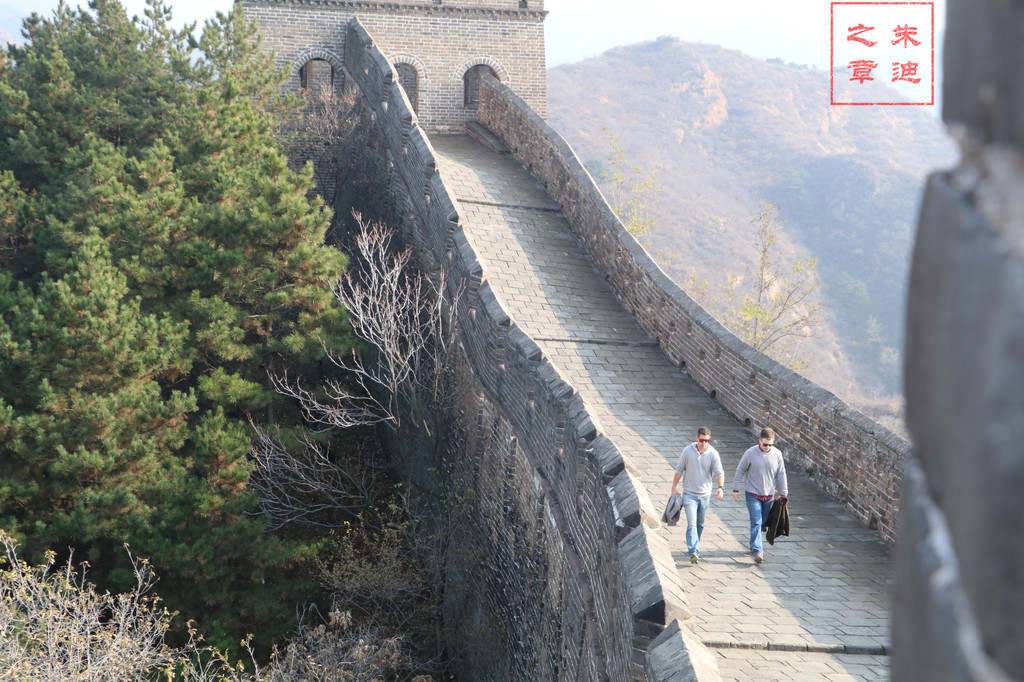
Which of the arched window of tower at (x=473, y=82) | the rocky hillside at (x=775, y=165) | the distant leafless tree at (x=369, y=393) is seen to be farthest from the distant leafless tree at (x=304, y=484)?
the rocky hillside at (x=775, y=165)

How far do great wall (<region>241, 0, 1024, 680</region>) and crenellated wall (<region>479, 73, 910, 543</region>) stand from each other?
0.10 feet

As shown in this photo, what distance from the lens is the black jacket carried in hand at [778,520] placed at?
7457 millimetres

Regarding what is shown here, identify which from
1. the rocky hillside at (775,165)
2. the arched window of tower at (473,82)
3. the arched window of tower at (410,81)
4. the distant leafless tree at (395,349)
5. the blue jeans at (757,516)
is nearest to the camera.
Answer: the blue jeans at (757,516)

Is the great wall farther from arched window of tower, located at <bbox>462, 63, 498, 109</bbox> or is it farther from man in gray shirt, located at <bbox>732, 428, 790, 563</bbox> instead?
man in gray shirt, located at <bbox>732, 428, 790, 563</bbox>

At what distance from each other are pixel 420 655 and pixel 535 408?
15.8ft

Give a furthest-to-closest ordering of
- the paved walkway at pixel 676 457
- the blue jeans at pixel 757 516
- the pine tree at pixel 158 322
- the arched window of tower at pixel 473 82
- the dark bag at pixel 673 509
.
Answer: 1. the arched window of tower at pixel 473 82
2. the pine tree at pixel 158 322
3. the blue jeans at pixel 757 516
4. the dark bag at pixel 673 509
5. the paved walkway at pixel 676 457

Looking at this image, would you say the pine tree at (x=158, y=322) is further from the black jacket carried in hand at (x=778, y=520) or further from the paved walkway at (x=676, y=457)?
the black jacket carried in hand at (x=778, y=520)

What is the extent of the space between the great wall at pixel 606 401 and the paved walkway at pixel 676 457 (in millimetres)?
77

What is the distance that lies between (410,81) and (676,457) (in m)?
20.4

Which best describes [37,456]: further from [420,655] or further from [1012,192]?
[1012,192]

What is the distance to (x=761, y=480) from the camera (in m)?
7.44

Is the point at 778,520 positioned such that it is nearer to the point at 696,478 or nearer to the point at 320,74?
the point at 696,478

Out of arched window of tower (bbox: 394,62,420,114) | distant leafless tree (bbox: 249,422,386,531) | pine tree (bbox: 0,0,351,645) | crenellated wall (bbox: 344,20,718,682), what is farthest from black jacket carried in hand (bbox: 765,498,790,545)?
arched window of tower (bbox: 394,62,420,114)

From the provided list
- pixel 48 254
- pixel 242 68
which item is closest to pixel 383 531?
pixel 48 254
